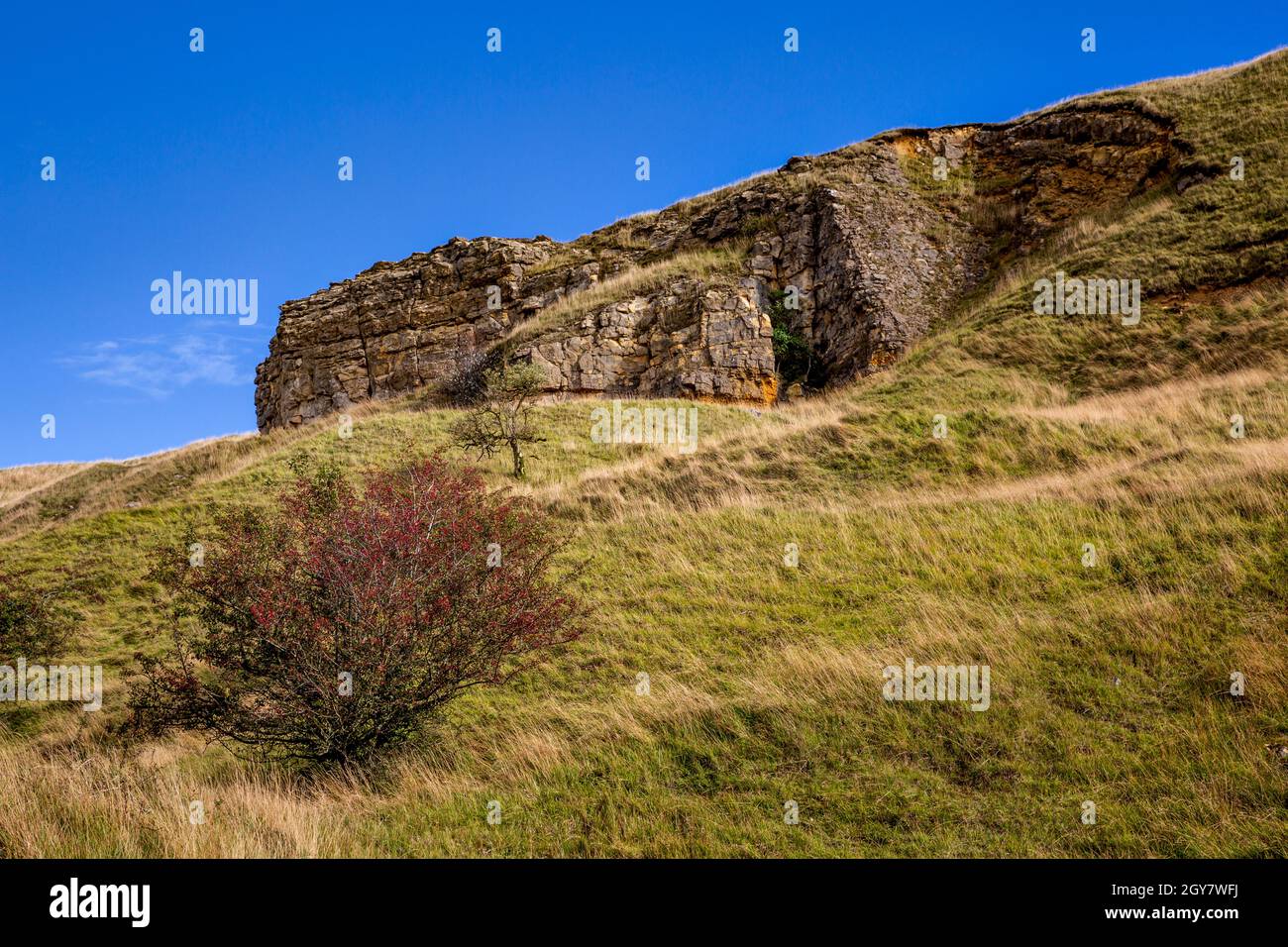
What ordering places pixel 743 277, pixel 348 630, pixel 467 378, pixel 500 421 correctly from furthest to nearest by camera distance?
pixel 743 277 → pixel 467 378 → pixel 500 421 → pixel 348 630

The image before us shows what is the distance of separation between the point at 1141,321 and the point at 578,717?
2687cm

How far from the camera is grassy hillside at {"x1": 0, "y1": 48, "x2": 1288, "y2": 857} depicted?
611 cm

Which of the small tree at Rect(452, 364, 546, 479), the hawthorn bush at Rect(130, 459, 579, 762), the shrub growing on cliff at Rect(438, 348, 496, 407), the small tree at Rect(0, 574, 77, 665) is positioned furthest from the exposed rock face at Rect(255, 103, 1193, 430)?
the hawthorn bush at Rect(130, 459, 579, 762)

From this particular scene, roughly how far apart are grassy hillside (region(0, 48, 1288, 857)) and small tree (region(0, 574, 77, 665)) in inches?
23.6

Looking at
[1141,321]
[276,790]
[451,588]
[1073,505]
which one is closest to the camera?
[276,790]

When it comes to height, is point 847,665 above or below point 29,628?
above

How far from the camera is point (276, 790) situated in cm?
750

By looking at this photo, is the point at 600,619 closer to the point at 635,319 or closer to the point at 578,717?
the point at 578,717

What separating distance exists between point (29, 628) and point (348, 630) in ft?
37.1

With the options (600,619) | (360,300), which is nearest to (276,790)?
(600,619)

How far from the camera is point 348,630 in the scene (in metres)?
8.40

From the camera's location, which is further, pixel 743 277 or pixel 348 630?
pixel 743 277

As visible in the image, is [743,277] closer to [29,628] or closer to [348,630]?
[29,628]

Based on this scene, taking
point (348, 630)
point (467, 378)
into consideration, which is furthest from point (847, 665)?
point (467, 378)
